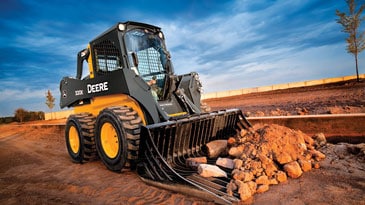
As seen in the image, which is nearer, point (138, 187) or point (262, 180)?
point (262, 180)

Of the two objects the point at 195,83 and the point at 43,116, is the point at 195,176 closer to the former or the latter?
the point at 195,83

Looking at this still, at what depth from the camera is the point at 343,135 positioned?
528 centimetres

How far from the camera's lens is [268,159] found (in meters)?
3.46

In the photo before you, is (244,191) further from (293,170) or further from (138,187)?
(138,187)

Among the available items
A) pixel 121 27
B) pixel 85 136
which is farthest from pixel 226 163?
pixel 121 27

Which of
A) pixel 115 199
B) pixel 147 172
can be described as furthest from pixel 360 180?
pixel 115 199

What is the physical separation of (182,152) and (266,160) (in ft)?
5.27

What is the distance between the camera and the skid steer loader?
383cm

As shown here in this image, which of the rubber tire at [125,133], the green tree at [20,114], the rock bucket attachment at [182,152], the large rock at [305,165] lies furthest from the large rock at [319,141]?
the green tree at [20,114]

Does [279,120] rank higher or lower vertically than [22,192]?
higher

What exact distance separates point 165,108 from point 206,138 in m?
1.06

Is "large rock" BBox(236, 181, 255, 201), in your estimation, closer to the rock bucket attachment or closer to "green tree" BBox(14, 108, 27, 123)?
→ the rock bucket attachment

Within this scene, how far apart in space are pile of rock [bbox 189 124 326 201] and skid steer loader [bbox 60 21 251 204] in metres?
0.27

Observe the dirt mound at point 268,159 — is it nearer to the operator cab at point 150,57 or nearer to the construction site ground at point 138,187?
the construction site ground at point 138,187
